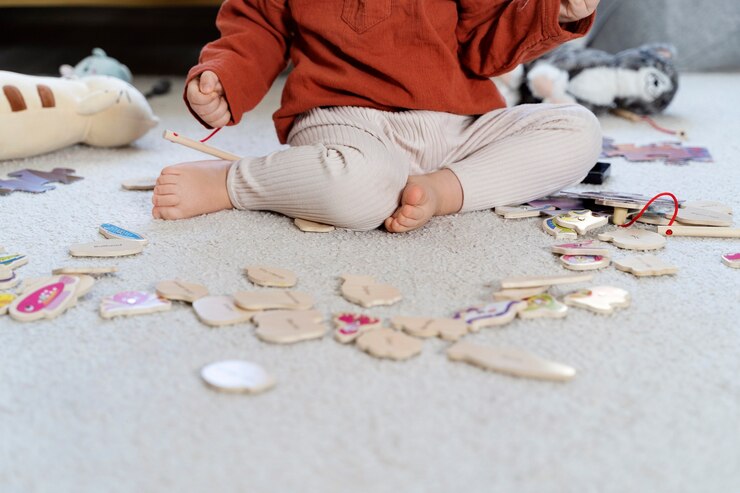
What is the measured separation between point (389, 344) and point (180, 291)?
216mm

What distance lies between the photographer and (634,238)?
2.94ft

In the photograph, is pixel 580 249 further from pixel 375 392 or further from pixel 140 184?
pixel 140 184

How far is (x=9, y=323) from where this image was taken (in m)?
0.70

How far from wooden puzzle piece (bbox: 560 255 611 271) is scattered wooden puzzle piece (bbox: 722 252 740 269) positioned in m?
0.13

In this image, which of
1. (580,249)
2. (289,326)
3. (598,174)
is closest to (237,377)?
(289,326)

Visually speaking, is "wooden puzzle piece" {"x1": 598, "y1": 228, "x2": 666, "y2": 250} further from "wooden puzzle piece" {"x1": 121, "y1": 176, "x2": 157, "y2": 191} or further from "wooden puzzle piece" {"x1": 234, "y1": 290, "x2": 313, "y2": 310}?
"wooden puzzle piece" {"x1": 121, "y1": 176, "x2": 157, "y2": 191}

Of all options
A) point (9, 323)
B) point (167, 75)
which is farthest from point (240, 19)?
point (167, 75)

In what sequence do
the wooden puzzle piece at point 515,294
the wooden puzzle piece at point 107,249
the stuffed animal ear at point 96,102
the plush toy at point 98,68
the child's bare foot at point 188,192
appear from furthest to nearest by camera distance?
the plush toy at point 98,68 → the stuffed animal ear at point 96,102 → the child's bare foot at point 188,192 → the wooden puzzle piece at point 107,249 → the wooden puzzle piece at point 515,294

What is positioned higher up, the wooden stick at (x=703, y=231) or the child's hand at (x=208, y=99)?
the child's hand at (x=208, y=99)

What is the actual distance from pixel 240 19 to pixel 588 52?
856 millimetres

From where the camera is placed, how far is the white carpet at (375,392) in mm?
509

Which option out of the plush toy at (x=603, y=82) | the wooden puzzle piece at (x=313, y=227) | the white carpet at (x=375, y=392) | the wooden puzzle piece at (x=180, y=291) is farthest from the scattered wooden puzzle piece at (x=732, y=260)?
the plush toy at (x=603, y=82)

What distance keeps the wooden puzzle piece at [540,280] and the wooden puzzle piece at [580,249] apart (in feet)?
0.17

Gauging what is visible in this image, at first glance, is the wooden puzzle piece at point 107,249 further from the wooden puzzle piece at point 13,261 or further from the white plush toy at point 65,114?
the white plush toy at point 65,114
